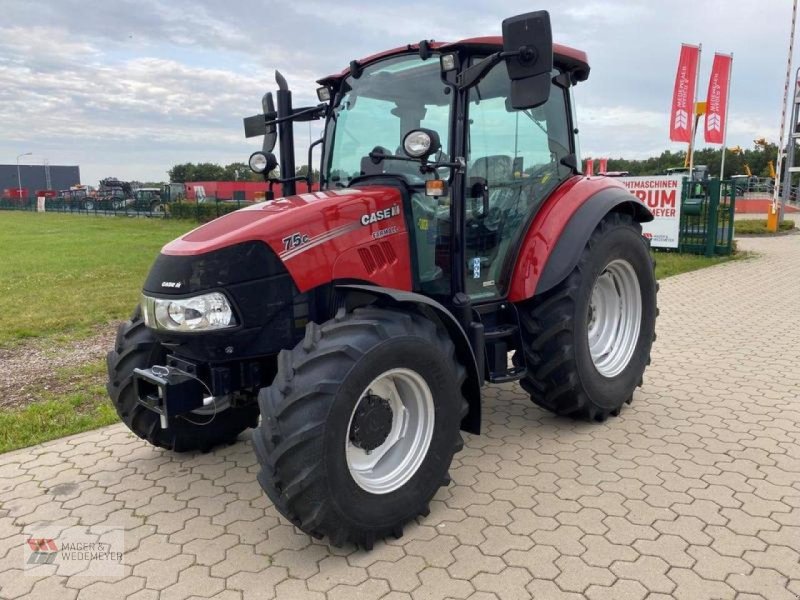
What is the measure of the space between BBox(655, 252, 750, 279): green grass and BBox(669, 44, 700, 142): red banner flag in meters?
4.49

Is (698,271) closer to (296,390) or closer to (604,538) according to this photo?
(604,538)

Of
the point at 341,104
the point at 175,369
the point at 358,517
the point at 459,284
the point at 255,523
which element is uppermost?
the point at 341,104

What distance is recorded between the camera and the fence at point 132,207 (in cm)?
3044

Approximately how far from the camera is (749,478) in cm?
356

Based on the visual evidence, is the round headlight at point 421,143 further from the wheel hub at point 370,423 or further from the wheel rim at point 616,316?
the wheel rim at point 616,316

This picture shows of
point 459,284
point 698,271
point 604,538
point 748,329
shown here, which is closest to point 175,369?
point 459,284

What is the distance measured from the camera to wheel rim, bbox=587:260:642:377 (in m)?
4.66

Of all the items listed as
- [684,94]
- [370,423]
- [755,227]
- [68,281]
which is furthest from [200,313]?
[755,227]

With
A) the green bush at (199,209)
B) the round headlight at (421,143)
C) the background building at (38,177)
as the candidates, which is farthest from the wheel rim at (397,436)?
the background building at (38,177)

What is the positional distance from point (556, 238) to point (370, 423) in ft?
5.81

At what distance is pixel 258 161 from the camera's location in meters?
4.05

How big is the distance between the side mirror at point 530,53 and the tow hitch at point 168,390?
207 centimetres

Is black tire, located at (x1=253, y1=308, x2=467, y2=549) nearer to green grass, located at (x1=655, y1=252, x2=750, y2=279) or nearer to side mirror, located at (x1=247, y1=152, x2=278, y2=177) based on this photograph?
side mirror, located at (x1=247, y1=152, x2=278, y2=177)

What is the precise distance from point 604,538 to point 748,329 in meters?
5.32
